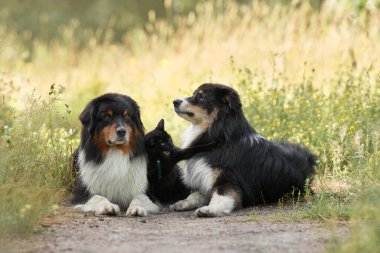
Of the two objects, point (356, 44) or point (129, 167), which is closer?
point (129, 167)

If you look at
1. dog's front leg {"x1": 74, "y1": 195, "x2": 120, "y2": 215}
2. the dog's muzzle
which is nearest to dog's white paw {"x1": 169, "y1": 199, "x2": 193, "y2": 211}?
dog's front leg {"x1": 74, "y1": 195, "x2": 120, "y2": 215}

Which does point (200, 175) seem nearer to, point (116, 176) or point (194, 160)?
point (194, 160)

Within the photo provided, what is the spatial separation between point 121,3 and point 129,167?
19.5 metres

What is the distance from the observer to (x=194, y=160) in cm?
731

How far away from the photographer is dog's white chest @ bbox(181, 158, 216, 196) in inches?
282

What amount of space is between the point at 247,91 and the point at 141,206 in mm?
3795

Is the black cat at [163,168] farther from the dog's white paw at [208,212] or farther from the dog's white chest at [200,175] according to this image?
the dog's white paw at [208,212]

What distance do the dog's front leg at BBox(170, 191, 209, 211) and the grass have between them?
39.2 inches

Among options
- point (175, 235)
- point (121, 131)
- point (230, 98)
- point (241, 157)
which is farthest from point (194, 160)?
point (175, 235)

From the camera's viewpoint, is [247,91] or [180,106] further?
[247,91]

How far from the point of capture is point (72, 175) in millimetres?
7953

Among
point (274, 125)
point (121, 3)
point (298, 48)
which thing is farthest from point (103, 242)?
point (121, 3)

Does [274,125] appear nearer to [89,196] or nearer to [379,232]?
[89,196]

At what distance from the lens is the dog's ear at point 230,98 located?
721cm
